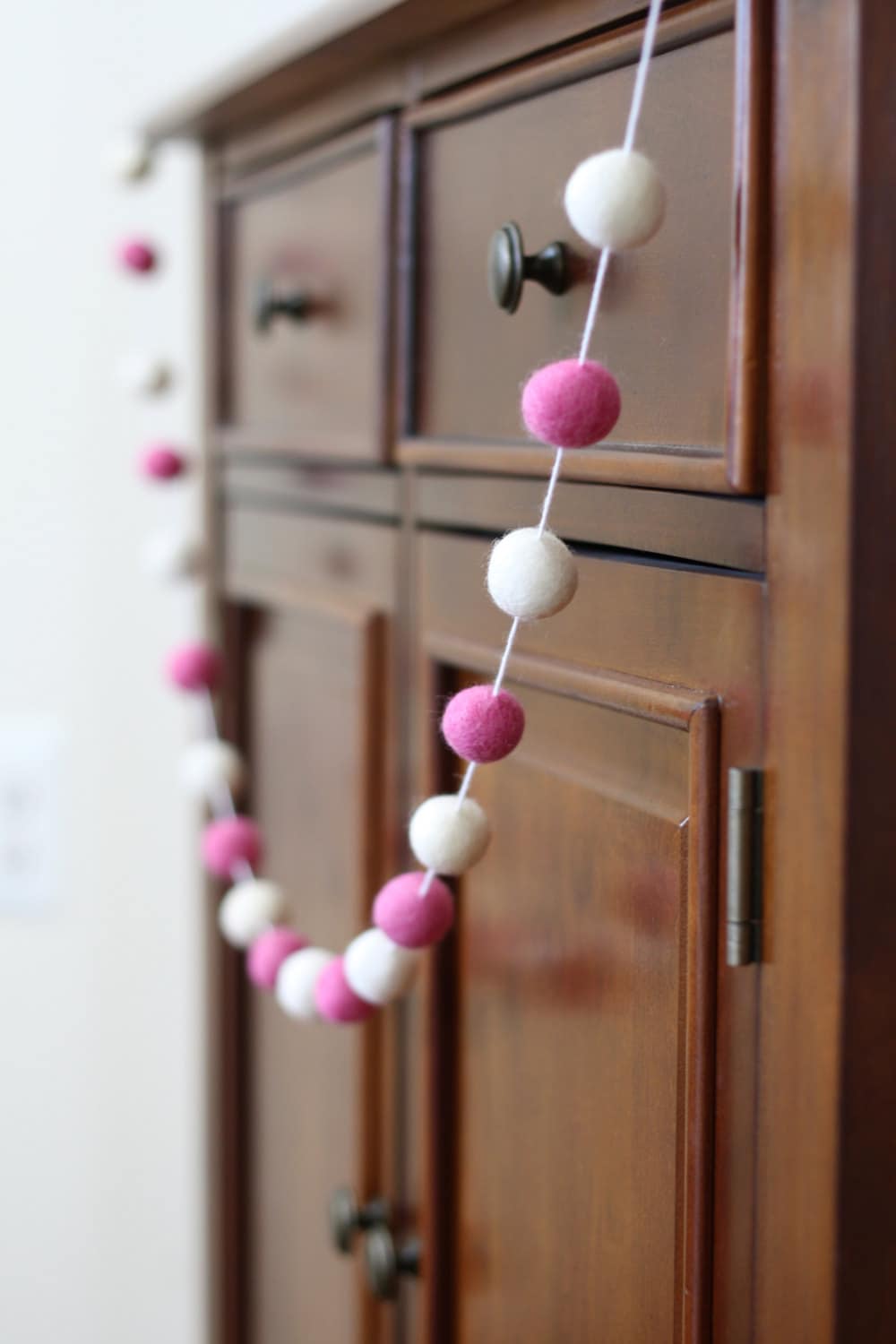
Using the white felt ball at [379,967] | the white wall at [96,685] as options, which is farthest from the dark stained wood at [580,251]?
the white wall at [96,685]

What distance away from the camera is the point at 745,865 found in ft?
1.62

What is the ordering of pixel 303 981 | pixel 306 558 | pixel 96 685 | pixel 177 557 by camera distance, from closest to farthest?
pixel 303 981 → pixel 306 558 → pixel 177 557 → pixel 96 685

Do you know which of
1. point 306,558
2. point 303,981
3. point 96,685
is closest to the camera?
point 303,981

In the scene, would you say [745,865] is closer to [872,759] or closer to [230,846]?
[872,759]

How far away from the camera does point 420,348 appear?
0.74 m

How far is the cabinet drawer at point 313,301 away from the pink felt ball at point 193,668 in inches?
5.3

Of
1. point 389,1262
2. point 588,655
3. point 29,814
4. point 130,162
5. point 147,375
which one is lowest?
point 389,1262

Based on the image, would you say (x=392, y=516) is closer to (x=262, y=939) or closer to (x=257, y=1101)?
(x=262, y=939)

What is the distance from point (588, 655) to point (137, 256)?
20.2 inches

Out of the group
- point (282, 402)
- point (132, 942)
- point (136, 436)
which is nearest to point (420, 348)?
point (282, 402)

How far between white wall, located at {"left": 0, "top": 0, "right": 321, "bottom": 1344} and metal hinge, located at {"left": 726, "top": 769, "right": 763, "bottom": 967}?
0.86 meters

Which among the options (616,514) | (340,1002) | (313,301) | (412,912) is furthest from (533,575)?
(313,301)

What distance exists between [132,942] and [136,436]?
0.46 metres

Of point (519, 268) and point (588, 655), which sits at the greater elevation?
point (519, 268)
